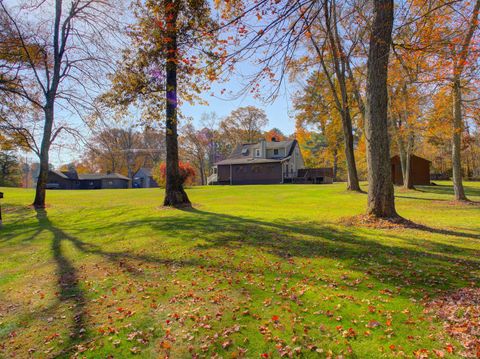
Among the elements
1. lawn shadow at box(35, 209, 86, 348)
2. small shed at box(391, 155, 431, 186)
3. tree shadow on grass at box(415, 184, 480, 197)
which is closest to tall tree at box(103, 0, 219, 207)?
lawn shadow at box(35, 209, 86, 348)

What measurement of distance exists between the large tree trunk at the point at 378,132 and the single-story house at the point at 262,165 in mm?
27714

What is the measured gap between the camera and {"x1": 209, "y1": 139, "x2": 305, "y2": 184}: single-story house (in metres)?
36.8

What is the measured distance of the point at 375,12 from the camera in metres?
7.76

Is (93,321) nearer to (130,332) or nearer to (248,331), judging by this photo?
(130,332)

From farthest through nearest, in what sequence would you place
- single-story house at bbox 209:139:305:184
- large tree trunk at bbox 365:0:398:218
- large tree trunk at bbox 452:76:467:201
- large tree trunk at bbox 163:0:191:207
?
single-story house at bbox 209:139:305:184 < large tree trunk at bbox 452:76:467:201 < large tree trunk at bbox 163:0:191:207 < large tree trunk at bbox 365:0:398:218

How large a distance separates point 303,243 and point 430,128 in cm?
1492

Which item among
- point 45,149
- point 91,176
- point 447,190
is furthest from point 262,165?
point 91,176

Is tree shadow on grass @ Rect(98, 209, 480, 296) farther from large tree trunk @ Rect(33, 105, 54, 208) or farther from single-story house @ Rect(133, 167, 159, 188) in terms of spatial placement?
single-story house @ Rect(133, 167, 159, 188)

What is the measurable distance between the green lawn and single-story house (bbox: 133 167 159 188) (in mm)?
54135

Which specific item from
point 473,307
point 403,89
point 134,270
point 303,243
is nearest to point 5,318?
point 134,270

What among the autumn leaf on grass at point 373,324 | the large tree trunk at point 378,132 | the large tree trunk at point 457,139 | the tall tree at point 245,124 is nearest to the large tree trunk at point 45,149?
the large tree trunk at point 378,132

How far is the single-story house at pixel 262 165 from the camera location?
36781mm

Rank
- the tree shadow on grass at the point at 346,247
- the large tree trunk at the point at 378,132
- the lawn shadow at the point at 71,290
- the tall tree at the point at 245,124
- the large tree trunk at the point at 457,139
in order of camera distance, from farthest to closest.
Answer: the tall tree at the point at 245,124 → the large tree trunk at the point at 457,139 → the large tree trunk at the point at 378,132 → the tree shadow on grass at the point at 346,247 → the lawn shadow at the point at 71,290

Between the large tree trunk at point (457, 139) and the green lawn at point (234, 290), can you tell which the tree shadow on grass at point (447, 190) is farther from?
the green lawn at point (234, 290)
